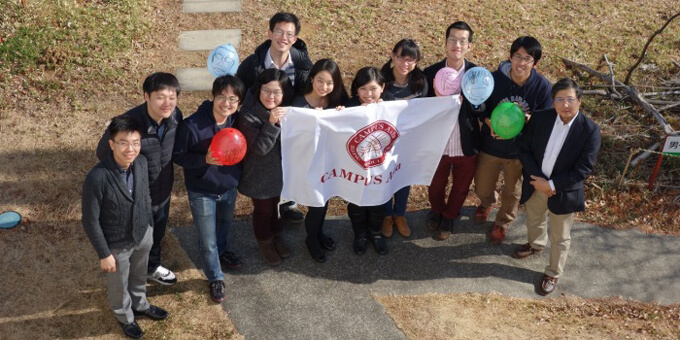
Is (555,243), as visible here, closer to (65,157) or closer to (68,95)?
(65,157)

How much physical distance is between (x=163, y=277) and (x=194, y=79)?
3943mm

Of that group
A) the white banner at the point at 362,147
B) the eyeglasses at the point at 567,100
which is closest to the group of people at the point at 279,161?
the eyeglasses at the point at 567,100

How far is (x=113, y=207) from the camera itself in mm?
4469

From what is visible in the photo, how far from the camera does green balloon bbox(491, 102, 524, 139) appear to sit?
5.32m

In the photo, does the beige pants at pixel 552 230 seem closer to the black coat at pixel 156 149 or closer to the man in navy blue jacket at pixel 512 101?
the man in navy blue jacket at pixel 512 101

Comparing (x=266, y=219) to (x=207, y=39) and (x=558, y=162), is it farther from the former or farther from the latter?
(x=207, y=39)

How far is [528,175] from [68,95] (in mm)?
6233

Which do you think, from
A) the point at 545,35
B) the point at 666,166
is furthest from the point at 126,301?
the point at 545,35

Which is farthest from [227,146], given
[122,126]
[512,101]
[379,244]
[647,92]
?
[647,92]

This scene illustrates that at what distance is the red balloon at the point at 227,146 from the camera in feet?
15.7

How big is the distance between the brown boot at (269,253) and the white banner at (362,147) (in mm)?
639

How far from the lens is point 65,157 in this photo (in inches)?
291

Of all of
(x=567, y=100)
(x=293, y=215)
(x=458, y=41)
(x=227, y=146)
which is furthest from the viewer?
(x=293, y=215)

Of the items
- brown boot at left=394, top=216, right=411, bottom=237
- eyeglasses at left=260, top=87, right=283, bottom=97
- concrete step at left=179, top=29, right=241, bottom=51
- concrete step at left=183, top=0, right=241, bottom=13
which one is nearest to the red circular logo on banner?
eyeglasses at left=260, top=87, right=283, bottom=97
